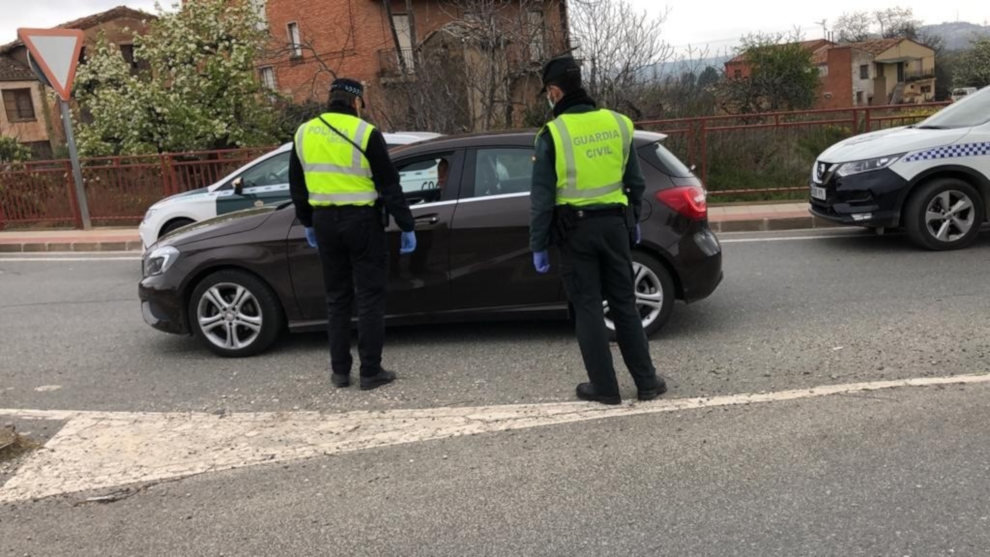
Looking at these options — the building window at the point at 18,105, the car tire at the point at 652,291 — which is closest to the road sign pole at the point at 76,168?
the car tire at the point at 652,291

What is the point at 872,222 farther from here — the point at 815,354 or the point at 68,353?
the point at 68,353

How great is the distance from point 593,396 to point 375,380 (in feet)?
4.63

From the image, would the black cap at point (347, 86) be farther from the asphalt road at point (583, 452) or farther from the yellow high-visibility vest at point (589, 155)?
the asphalt road at point (583, 452)

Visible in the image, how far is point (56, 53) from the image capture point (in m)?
13.4

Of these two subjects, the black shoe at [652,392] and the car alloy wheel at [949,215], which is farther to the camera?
the car alloy wheel at [949,215]

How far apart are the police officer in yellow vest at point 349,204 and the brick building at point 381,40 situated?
12.4 m

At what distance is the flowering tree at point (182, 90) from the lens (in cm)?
1817

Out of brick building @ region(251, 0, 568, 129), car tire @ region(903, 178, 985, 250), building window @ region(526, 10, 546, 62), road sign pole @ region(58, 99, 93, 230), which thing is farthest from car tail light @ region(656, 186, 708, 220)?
building window @ region(526, 10, 546, 62)

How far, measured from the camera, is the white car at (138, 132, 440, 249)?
9.23 meters

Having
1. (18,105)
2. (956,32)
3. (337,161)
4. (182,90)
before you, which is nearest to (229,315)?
(337,161)

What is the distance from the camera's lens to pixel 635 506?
341cm

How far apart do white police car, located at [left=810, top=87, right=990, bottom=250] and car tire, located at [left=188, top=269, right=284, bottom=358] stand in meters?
5.84

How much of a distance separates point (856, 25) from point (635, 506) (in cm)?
8305

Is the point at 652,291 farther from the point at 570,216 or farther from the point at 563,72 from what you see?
the point at 563,72
